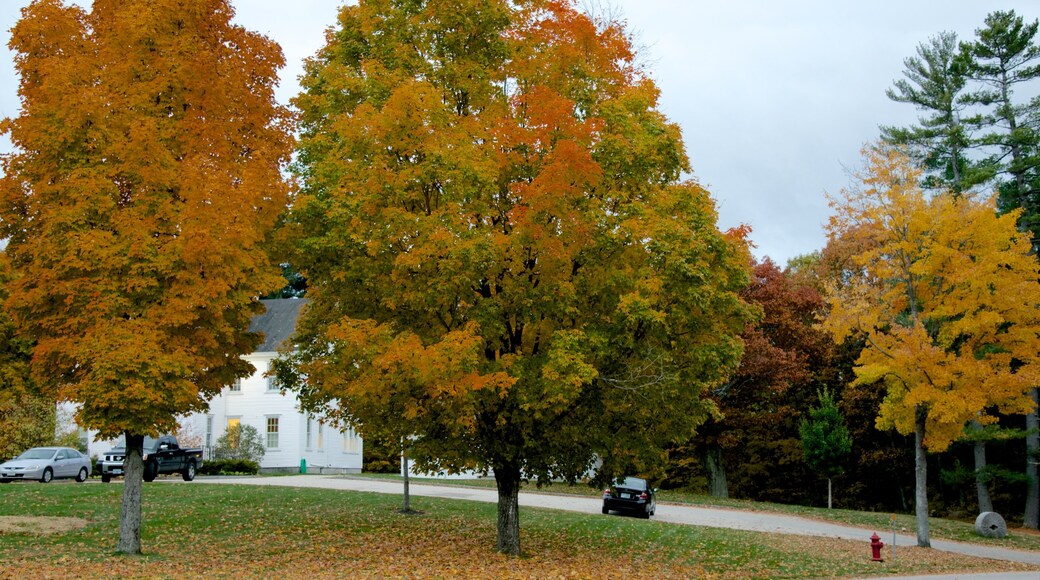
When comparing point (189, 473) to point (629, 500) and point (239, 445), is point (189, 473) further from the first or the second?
point (629, 500)

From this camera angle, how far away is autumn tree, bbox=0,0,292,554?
47.5 ft

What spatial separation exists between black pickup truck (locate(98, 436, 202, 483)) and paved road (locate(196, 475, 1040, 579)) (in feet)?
4.30

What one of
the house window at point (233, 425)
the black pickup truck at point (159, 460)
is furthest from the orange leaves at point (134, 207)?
the house window at point (233, 425)

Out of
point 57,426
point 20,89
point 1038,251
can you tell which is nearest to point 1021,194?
point 1038,251

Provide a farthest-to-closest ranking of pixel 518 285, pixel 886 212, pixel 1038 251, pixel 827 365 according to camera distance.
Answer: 1. pixel 827 365
2. pixel 1038 251
3. pixel 886 212
4. pixel 518 285

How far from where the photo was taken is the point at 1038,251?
4006 centimetres

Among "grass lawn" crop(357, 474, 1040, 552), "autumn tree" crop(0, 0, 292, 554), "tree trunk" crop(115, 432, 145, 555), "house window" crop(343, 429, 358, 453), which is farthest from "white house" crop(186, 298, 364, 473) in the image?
"autumn tree" crop(0, 0, 292, 554)

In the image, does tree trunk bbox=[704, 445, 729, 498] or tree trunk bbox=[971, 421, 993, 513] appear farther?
→ tree trunk bbox=[704, 445, 729, 498]

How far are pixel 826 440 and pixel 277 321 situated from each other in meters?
30.0

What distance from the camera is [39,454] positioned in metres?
31.9

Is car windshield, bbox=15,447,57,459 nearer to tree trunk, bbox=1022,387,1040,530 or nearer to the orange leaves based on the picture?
the orange leaves

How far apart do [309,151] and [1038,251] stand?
121ft

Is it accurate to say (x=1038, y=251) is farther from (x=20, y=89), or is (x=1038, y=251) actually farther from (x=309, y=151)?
(x=20, y=89)

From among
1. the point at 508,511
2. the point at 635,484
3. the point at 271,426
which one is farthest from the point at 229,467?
the point at 508,511
